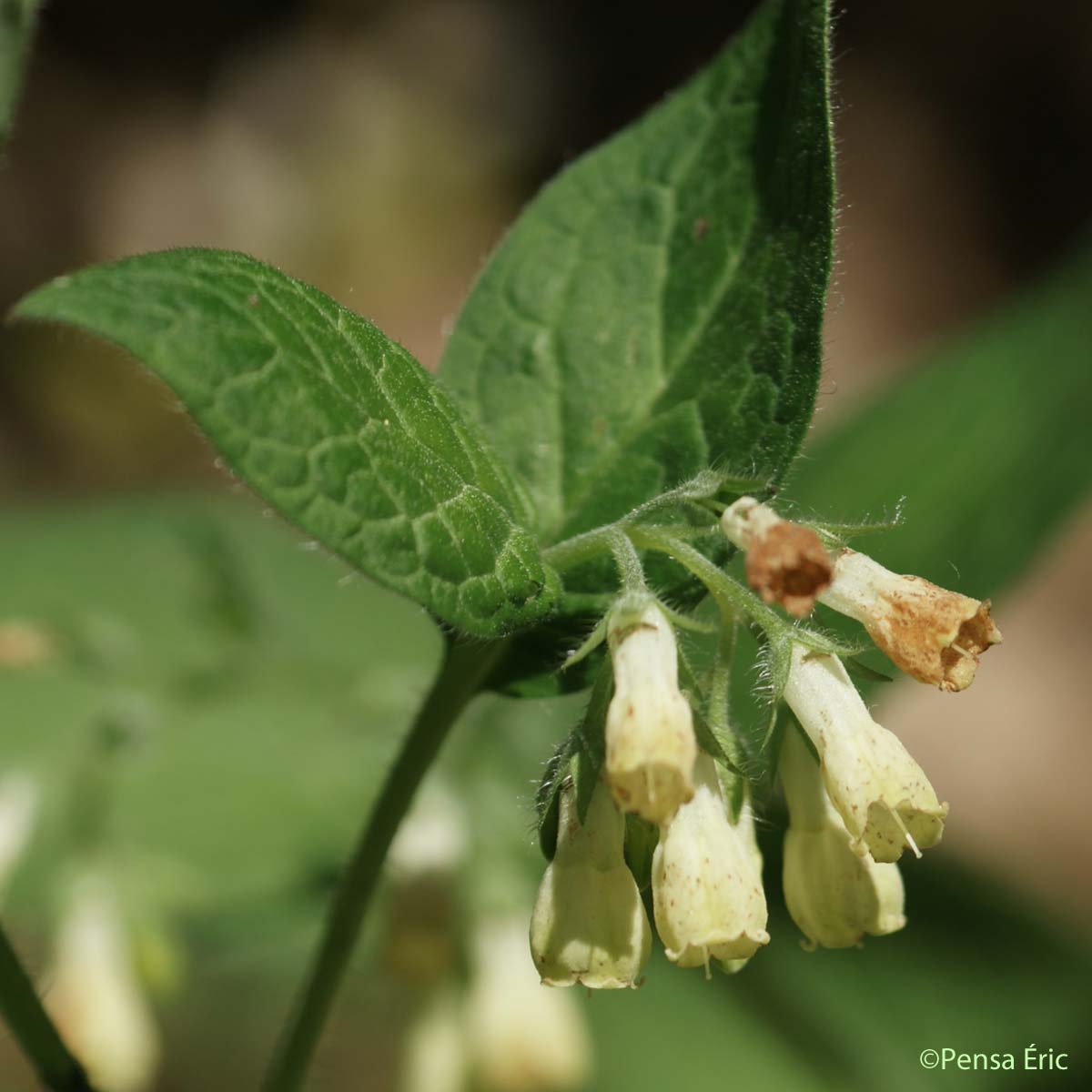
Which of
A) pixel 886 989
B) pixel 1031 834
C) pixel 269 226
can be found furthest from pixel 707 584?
pixel 269 226

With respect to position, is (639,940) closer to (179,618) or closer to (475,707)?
(475,707)

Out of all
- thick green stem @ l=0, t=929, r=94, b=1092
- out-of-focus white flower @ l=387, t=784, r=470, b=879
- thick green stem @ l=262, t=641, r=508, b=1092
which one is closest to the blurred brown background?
out-of-focus white flower @ l=387, t=784, r=470, b=879

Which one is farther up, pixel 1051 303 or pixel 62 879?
pixel 1051 303

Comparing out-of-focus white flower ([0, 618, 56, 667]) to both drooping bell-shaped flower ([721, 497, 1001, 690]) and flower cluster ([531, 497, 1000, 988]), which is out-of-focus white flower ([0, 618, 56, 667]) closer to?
flower cluster ([531, 497, 1000, 988])

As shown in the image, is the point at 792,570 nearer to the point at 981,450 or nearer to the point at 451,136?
the point at 981,450

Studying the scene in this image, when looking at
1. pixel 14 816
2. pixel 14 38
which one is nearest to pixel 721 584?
pixel 14 38

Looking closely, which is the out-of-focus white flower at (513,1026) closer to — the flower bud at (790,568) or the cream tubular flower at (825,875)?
the cream tubular flower at (825,875)
